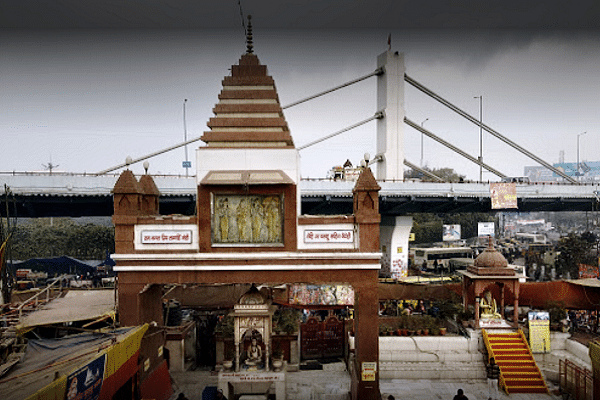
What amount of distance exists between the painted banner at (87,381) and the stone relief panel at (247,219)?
4.16 m

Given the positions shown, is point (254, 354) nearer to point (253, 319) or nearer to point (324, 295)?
point (253, 319)

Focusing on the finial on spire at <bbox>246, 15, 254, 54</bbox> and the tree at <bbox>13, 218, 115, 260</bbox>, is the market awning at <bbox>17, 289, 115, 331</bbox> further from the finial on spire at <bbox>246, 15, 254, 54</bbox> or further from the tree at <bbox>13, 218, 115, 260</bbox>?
the tree at <bbox>13, 218, 115, 260</bbox>

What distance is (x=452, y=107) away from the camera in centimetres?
3791

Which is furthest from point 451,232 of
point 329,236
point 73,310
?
point 73,310

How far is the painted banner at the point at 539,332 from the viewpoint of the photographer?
44.5 ft

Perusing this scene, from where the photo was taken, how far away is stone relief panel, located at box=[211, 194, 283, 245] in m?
10.4

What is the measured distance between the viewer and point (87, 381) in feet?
21.7

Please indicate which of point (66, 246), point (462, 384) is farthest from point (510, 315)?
point (66, 246)

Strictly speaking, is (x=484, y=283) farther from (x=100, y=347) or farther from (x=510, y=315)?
(x=100, y=347)

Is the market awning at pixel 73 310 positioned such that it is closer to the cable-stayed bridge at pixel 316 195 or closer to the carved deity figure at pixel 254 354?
the carved deity figure at pixel 254 354

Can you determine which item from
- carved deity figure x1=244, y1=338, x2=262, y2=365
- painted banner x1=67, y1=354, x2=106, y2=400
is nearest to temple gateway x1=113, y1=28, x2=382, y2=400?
carved deity figure x1=244, y1=338, x2=262, y2=365

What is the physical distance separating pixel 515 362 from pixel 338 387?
6.25 meters

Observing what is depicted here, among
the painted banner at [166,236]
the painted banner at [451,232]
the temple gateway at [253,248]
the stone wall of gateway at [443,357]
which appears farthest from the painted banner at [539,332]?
the painted banner at [451,232]

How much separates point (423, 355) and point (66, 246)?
4598 centimetres
